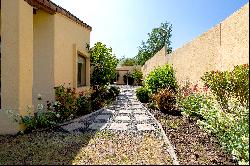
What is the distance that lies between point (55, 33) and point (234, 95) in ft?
20.3

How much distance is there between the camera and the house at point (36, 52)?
811 centimetres

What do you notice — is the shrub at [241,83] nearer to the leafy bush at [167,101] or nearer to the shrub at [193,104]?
the shrub at [193,104]

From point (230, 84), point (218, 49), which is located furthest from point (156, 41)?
point (230, 84)

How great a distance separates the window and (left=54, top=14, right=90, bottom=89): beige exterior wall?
40 centimetres

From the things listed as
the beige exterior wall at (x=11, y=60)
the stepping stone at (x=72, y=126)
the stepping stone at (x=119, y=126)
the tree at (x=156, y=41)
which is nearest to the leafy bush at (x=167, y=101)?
the stepping stone at (x=119, y=126)

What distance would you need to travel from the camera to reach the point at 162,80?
48.1ft

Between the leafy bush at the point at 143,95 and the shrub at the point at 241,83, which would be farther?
the leafy bush at the point at 143,95

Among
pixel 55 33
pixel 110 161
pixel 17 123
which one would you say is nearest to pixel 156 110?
pixel 55 33

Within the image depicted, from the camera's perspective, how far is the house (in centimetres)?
811

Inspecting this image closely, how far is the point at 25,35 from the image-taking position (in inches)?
334

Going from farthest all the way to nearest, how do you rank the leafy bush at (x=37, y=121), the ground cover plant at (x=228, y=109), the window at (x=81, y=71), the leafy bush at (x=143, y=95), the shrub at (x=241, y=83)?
the leafy bush at (x=143, y=95) < the window at (x=81, y=71) < the leafy bush at (x=37, y=121) < the shrub at (x=241, y=83) < the ground cover plant at (x=228, y=109)

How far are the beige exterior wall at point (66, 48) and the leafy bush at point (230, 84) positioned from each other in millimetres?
5333

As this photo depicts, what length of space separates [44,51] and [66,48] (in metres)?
1.67

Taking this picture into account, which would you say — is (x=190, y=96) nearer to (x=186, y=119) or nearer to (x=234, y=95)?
(x=186, y=119)
